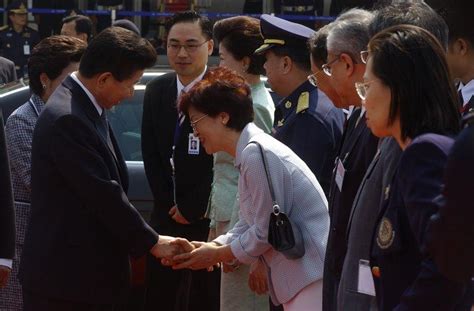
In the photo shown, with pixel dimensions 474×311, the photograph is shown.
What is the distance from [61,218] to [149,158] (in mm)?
1993

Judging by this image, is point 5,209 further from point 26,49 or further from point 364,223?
point 26,49

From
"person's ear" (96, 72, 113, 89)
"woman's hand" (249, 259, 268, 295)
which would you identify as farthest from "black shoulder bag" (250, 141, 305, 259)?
"person's ear" (96, 72, 113, 89)

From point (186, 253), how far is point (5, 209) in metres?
0.82

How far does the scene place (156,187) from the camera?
6188 mm

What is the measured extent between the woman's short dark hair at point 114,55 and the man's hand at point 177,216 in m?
1.60

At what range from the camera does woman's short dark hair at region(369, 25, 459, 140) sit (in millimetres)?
2934

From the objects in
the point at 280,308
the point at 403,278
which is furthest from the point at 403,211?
the point at 280,308

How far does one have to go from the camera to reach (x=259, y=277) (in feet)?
14.9

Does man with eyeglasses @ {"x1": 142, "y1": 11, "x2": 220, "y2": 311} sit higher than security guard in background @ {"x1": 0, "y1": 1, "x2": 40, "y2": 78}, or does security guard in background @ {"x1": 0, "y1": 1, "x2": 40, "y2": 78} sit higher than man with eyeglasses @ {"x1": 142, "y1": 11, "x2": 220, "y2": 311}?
man with eyeglasses @ {"x1": 142, "y1": 11, "x2": 220, "y2": 311}

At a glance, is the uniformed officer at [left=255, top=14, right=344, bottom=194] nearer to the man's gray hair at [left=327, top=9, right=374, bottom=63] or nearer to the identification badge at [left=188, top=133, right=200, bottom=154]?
the man's gray hair at [left=327, top=9, right=374, bottom=63]

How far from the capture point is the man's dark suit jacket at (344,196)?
3.73 m

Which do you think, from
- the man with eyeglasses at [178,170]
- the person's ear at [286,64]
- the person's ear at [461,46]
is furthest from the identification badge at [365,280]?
the man with eyeglasses at [178,170]

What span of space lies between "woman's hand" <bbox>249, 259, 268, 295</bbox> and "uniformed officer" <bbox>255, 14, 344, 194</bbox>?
22.2 inches

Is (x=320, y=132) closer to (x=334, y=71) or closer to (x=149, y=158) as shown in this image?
(x=334, y=71)
